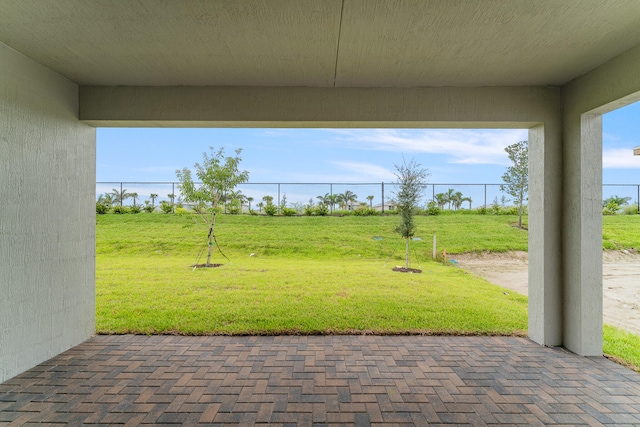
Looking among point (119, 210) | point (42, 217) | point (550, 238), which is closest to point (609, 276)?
point (550, 238)

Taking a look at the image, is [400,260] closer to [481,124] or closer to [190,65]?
[481,124]

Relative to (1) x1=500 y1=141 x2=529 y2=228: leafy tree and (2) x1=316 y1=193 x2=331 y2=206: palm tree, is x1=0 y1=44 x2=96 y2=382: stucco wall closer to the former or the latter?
(2) x1=316 y1=193 x2=331 y2=206: palm tree

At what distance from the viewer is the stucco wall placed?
298 cm

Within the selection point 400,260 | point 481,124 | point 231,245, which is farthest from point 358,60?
point 231,245

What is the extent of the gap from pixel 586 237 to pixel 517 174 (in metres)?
6.56

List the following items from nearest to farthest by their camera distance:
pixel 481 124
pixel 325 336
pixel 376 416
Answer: pixel 376 416
pixel 481 124
pixel 325 336

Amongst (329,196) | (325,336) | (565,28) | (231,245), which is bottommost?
(325,336)

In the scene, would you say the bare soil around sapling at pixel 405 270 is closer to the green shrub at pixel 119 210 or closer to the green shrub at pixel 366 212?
the green shrub at pixel 366 212

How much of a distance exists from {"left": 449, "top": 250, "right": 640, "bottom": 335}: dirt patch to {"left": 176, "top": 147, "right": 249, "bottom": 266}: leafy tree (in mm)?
6315

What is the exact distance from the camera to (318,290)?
246 inches

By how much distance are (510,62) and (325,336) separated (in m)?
3.72

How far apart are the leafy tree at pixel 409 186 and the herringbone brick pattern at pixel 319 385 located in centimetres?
371

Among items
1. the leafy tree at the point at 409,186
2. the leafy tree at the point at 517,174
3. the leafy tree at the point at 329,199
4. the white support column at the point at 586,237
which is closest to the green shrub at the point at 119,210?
the leafy tree at the point at 329,199

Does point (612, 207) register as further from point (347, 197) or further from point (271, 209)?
point (271, 209)
